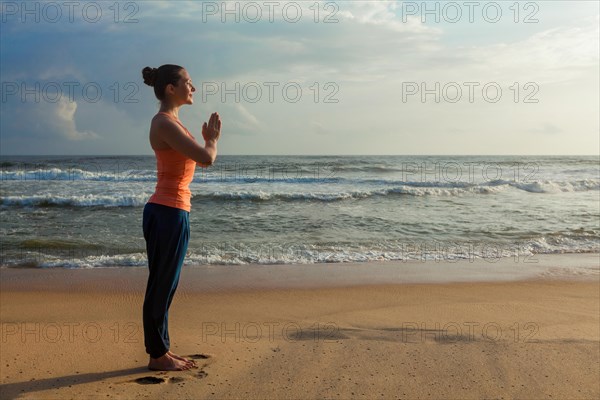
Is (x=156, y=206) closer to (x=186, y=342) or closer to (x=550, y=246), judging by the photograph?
(x=186, y=342)

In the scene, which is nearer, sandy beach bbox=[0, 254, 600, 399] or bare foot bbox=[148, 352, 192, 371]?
sandy beach bbox=[0, 254, 600, 399]

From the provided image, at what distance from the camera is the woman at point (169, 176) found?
9.37 feet

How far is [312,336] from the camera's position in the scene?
4059 millimetres

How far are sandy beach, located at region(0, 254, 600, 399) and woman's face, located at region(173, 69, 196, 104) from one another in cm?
162

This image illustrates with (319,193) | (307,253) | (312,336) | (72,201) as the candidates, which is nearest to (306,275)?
(307,253)

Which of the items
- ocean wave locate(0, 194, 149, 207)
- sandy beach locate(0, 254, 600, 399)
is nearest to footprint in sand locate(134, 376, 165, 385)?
sandy beach locate(0, 254, 600, 399)

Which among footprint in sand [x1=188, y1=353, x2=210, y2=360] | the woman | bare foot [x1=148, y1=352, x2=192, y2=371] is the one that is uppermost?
the woman

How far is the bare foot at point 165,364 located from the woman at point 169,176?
0.21 metres

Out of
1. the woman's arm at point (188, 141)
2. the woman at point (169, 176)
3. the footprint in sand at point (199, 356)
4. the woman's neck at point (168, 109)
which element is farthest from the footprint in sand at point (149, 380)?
the woman's neck at point (168, 109)

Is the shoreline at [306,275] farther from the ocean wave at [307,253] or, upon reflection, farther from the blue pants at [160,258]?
the blue pants at [160,258]

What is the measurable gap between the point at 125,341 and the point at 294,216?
9.06 metres

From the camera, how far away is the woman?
2.86 m

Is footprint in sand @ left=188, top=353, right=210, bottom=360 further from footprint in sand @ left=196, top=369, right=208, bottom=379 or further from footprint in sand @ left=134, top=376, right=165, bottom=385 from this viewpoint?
footprint in sand @ left=134, top=376, right=165, bottom=385

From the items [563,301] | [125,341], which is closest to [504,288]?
[563,301]
